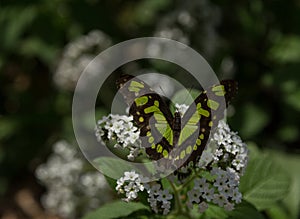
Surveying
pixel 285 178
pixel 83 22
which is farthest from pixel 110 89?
pixel 285 178

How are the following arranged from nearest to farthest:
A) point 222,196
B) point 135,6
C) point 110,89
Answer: point 222,196, point 110,89, point 135,6

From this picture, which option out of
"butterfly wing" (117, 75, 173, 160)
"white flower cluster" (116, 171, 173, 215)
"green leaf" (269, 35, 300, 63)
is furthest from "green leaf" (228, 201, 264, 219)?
"green leaf" (269, 35, 300, 63)

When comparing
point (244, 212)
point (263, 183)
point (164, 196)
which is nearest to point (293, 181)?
point (263, 183)

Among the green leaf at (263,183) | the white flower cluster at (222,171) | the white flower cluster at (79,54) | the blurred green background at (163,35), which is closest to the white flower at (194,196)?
the white flower cluster at (222,171)

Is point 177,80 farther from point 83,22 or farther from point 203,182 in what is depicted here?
point 203,182

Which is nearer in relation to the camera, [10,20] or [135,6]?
[10,20]

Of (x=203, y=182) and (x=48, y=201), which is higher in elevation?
(x=203, y=182)

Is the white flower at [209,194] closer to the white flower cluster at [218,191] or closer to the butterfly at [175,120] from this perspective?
the white flower cluster at [218,191]
